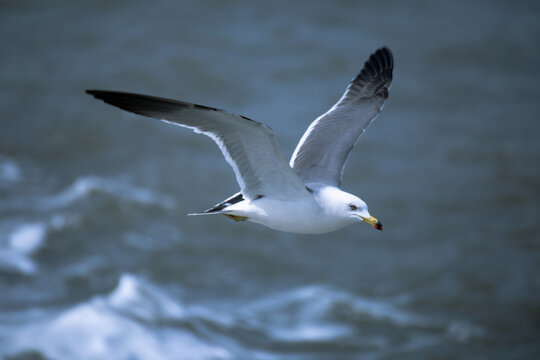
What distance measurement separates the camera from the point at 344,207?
527cm

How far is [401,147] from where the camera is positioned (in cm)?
1523

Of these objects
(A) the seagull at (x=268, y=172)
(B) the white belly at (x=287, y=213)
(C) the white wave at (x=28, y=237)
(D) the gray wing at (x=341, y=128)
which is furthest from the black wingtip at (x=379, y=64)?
(C) the white wave at (x=28, y=237)

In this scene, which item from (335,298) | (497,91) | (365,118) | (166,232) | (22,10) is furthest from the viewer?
(22,10)

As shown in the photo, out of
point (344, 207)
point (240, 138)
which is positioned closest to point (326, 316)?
point (344, 207)

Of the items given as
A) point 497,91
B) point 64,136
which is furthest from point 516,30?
point 64,136

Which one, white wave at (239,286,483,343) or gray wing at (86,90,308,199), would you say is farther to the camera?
white wave at (239,286,483,343)

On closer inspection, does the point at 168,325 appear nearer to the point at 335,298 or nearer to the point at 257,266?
the point at 257,266

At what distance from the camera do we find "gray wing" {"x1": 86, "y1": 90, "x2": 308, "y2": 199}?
15.6 feet

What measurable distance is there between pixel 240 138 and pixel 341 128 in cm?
143

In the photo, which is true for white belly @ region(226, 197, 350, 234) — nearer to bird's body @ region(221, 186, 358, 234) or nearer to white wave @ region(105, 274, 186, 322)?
bird's body @ region(221, 186, 358, 234)

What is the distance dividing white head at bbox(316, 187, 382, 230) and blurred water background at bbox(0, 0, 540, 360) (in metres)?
5.95

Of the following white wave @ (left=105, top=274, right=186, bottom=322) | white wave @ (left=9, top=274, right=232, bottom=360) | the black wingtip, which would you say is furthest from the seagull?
white wave @ (left=105, top=274, right=186, bottom=322)

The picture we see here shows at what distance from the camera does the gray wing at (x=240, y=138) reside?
15.6 ft

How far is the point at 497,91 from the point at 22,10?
500 inches
